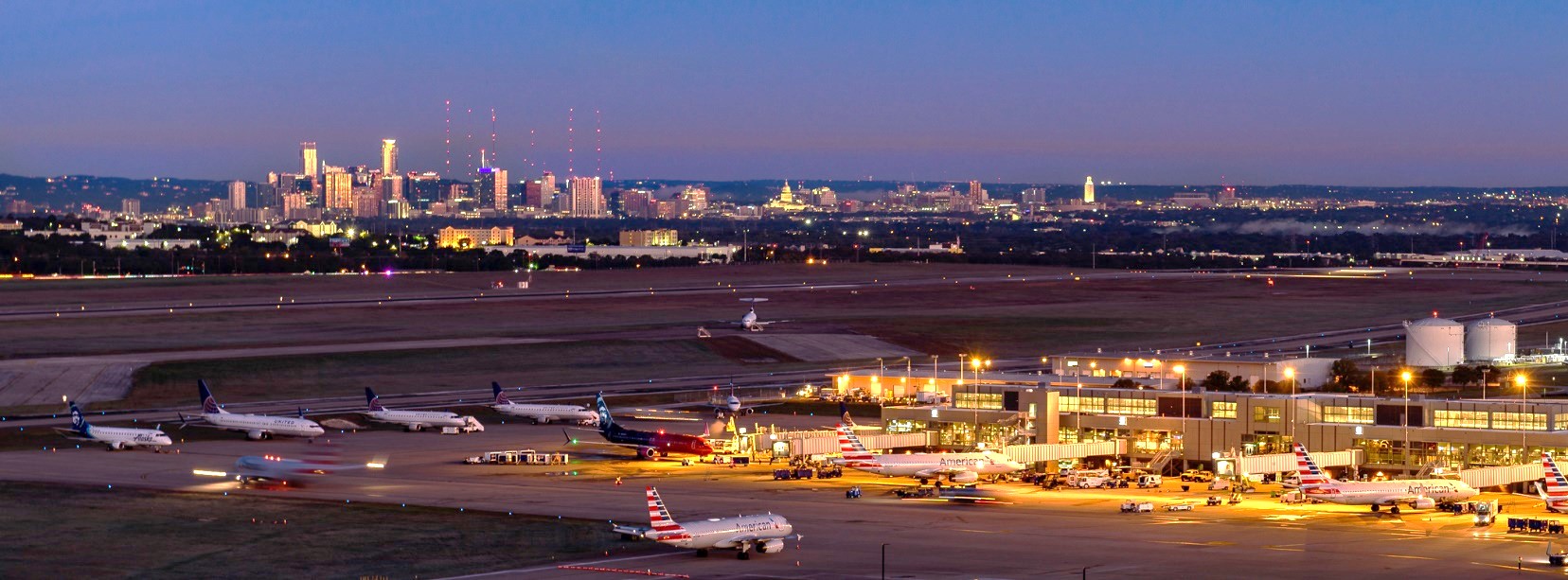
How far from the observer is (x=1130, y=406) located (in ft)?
270

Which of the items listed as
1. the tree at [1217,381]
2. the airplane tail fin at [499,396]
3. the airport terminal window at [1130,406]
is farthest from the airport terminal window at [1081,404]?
the airplane tail fin at [499,396]

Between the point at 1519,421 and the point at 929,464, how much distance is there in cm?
2218

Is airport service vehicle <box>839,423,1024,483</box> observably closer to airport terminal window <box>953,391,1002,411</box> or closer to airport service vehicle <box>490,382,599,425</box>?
airport terminal window <box>953,391,1002,411</box>

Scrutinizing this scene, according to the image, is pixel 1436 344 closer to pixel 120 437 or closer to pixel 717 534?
pixel 717 534

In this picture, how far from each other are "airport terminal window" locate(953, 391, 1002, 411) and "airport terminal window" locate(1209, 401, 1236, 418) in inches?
426

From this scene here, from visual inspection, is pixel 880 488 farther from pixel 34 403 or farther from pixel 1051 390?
pixel 34 403

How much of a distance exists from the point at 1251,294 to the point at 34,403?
11899 centimetres

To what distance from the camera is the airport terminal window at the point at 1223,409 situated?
78.8m

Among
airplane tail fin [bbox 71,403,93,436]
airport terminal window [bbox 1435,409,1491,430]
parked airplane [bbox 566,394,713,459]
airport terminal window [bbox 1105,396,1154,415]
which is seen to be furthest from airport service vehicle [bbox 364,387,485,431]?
airport terminal window [bbox 1435,409,1491,430]

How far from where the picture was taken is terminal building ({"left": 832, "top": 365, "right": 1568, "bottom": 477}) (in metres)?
73.4

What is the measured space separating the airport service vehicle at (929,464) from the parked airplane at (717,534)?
1950 cm

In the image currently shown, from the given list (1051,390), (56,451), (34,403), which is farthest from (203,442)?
(1051,390)

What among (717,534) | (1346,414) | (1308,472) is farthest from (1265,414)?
(717,534)

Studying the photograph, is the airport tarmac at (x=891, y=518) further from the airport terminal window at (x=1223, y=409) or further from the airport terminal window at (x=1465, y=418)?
the airport terminal window at (x=1223, y=409)
